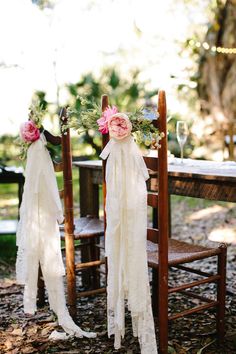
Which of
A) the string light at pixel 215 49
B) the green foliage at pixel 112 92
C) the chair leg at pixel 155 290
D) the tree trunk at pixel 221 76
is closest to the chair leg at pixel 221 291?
the chair leg at pixel 155 290

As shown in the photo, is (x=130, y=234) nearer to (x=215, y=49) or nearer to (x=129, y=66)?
(x=215, y=49)

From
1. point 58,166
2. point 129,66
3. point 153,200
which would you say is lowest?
point 153,200

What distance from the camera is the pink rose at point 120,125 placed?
2010 millimetres

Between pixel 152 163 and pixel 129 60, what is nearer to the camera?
pixel 152 163

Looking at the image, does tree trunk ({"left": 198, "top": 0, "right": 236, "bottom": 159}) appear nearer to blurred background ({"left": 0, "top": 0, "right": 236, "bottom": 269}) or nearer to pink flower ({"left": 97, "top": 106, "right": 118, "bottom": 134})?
blurred background ({"left": 0, "top": 0, "right": 236, "bottom": 269})

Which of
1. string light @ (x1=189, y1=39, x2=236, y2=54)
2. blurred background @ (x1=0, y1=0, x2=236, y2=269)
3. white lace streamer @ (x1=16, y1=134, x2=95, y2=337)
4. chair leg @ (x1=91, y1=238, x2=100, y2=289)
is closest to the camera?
white lace streamer @ (x1=16, y1=134, x2=95, y2=337)

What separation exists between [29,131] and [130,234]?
0.79 meters

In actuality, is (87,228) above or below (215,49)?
below

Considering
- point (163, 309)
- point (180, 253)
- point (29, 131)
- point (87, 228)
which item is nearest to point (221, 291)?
point (180, 253)

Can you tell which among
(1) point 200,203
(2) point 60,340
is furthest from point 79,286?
(1) point 200,203

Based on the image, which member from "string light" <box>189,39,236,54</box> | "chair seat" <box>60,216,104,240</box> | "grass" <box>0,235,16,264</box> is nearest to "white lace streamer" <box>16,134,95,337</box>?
"chair seat" <box>60,216,104,240</box>

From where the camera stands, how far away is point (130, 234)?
208 centimetres

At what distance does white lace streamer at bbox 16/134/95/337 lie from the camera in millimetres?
2482

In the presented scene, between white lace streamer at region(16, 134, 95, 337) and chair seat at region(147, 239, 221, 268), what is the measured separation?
0.51 m
